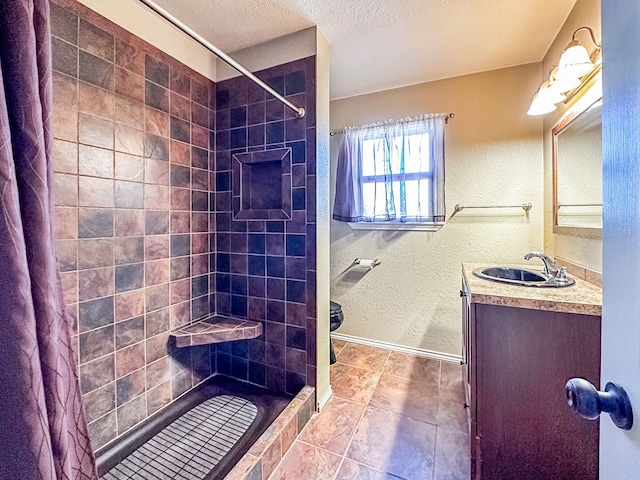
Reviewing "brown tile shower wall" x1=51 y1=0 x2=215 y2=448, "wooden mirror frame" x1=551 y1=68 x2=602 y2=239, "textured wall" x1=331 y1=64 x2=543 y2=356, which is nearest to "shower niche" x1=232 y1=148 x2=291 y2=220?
"brown tile shower wall" x1=51 y1=0 x2=215 y2=448

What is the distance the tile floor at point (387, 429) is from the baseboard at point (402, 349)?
0.08 metres

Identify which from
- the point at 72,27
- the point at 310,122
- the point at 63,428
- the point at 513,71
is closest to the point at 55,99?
the point at 72,27

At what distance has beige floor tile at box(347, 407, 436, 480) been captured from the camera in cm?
137

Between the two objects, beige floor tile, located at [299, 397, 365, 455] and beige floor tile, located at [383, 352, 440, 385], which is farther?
beige floor tile, located at [383, 352, 440, 385]

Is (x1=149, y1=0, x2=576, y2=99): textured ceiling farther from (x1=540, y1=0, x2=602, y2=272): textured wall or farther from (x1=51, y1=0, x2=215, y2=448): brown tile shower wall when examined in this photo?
(x1=51, y1=0, x2=215, y2=448): brown tile shower wall

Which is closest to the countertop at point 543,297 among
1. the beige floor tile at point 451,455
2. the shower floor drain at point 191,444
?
the beige floor tile at point 451,455

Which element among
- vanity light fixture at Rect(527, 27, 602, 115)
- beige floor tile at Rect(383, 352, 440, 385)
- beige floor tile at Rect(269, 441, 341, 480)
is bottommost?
beige floor tile at Rect(269, 441, 341, 480)

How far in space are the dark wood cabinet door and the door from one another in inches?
28.0

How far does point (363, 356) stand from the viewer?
97.0 inches

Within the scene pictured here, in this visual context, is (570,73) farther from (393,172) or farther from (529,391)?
(529,391)

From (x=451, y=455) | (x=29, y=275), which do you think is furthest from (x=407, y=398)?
(x=29, y=275)

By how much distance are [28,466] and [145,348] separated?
1.13 m

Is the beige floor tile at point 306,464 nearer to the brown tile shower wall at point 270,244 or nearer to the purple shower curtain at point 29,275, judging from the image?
the brown tile shower wall at point 270,244

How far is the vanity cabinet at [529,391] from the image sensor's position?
1.12 metres
